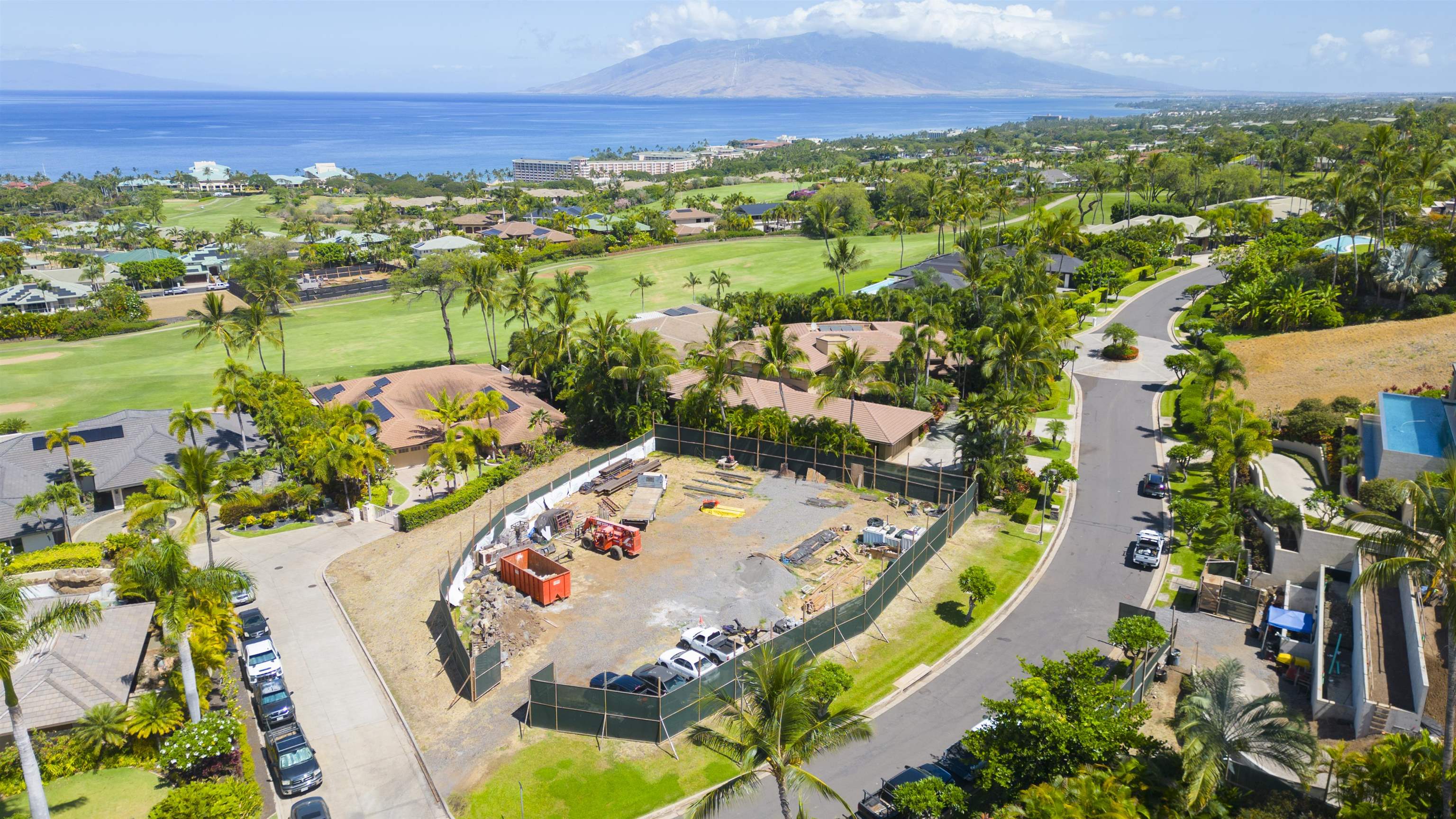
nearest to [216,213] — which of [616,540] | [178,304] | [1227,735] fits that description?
[178,304]

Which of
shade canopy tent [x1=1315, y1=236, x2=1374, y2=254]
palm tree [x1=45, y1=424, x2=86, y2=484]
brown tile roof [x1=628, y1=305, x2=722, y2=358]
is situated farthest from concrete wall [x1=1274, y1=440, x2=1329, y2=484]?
palm tree [x1=45, y1=424, x2=86, y2=484]

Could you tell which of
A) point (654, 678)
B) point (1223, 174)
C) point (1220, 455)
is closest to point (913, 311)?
point (1220, 455)

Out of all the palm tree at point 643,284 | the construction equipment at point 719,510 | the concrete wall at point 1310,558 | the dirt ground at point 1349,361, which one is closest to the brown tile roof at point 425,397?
the construction equipment at point 719,510

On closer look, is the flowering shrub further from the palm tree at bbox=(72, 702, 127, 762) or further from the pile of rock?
the pile of rock

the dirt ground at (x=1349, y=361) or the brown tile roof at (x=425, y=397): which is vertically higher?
the dirt ground at (x=1349, y=361)

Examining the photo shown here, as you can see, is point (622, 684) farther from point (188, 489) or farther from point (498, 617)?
point (188, 489)

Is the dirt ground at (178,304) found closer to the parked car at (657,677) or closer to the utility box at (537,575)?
the utility box at (537,575)

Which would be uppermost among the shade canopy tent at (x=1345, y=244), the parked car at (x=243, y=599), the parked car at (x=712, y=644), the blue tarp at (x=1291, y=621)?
the shade canopy tent at (x=1345, y=244)
